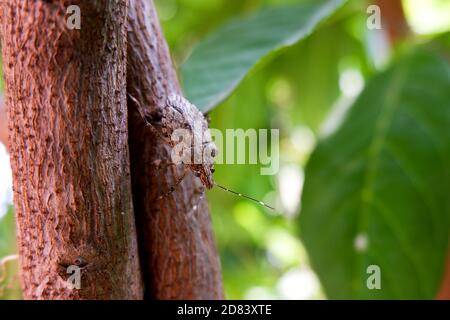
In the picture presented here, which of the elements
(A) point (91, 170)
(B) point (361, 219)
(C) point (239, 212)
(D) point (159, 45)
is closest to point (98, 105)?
(A) point (91, 170)

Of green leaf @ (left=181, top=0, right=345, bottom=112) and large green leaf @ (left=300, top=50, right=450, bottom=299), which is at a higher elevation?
green leaf @ (left=181, top=0, right=345, bottom=112)

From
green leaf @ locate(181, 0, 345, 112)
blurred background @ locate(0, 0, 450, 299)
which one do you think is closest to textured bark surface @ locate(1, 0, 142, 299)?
green leaf @ locate(181, 0, 345, 112)

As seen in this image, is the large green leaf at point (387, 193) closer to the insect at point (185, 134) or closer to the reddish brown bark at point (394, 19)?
the reddish brown bark at point (394, 19)

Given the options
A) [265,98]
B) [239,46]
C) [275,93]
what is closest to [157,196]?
[239,46]

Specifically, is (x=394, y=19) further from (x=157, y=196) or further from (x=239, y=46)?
(x=157, y=196)

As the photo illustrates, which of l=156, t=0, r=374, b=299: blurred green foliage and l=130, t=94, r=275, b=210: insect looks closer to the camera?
l=130, t=94, r=275, b=210: insect

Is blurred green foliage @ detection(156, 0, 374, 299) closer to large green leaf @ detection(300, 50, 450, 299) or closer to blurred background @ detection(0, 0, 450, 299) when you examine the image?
blurred background @ detection(0, 0, 450, 299)

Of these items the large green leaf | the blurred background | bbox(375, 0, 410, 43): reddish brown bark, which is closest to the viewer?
the large green leaf
